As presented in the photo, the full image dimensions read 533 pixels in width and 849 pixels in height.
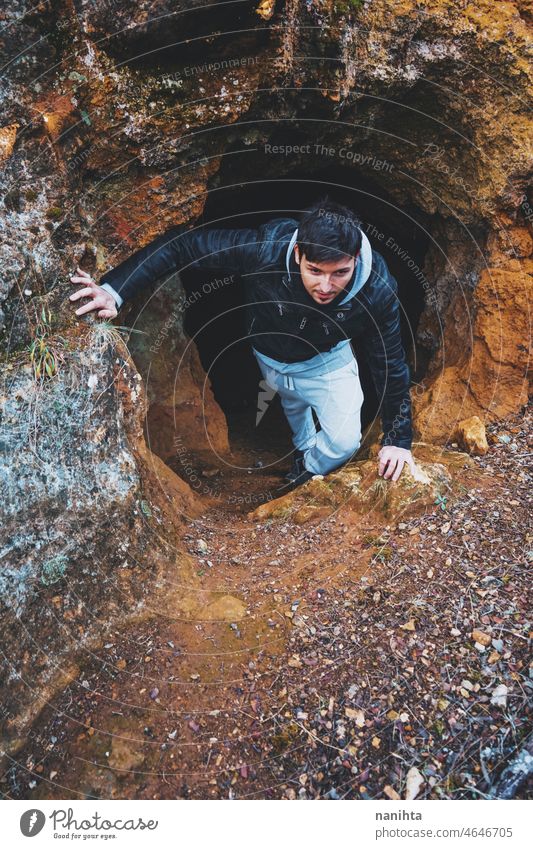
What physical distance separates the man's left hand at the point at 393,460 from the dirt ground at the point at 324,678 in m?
0.32

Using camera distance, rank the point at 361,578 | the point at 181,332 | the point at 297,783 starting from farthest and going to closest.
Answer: the point at 181,332
the point at 361,578
the point at 297,783

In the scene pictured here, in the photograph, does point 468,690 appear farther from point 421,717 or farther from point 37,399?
point 37,399

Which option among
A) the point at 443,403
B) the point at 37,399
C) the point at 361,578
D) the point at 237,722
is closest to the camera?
Result: the point at 237,722

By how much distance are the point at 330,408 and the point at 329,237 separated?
168 cm

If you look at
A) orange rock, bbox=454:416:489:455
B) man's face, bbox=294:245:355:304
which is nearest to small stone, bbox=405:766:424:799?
orange rock, bbox=454:416:489:455

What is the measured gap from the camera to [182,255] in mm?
3693

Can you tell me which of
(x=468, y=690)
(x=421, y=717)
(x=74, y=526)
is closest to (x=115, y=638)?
(x=74, y=526)

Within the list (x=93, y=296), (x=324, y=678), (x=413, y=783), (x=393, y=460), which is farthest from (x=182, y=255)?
(x=413, y=783)

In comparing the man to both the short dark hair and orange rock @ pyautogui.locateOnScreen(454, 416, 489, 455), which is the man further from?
orange rock @ pyautogui.locateOnScreen(454, 416, 489, 455)

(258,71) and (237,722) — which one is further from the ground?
(258,71)

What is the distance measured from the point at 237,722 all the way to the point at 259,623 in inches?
21.1

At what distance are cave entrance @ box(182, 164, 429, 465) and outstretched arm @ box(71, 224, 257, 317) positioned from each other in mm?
660

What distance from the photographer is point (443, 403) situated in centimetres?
441

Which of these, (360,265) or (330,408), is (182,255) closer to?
(360,265)
